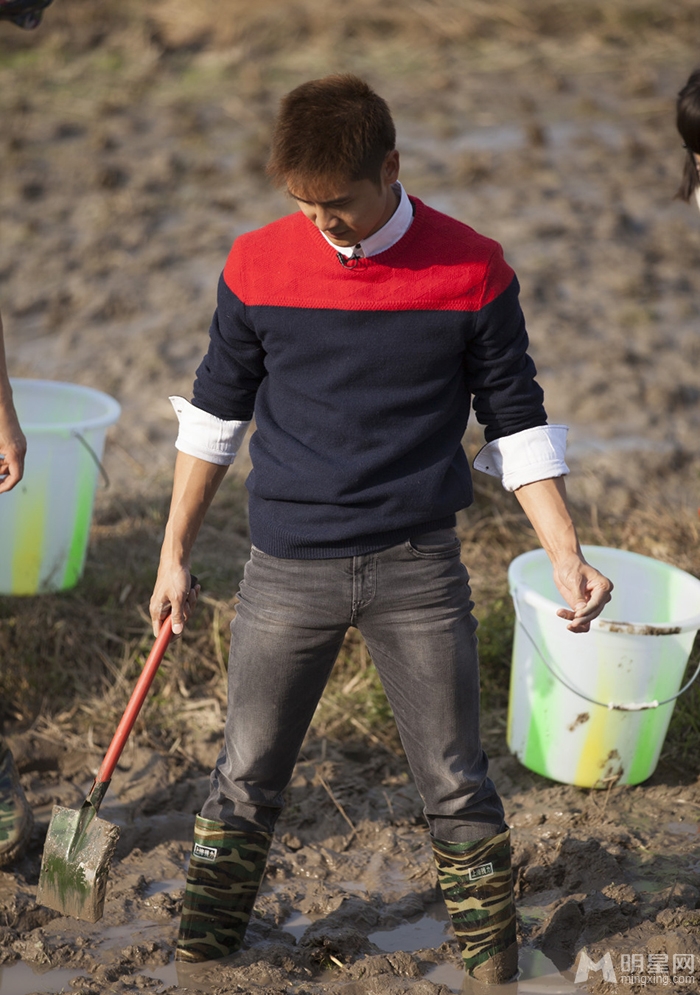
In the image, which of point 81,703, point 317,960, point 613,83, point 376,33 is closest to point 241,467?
point 81,703

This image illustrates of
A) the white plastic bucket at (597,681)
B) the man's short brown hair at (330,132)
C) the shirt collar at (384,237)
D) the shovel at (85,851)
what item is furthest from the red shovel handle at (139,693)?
the white plastic bucket at (597,681)

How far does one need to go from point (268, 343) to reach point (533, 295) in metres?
4.36

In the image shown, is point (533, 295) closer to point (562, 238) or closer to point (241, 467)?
point (562, 238)

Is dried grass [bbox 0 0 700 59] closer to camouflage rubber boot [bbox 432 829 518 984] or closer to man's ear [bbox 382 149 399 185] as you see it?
man's ear [bbox 382 149 399 185]

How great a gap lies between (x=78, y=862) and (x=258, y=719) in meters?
0.53

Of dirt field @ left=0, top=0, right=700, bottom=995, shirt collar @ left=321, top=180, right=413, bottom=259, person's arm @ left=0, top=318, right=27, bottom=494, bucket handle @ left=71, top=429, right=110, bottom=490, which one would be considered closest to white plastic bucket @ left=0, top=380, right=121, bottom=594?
bucket handle @ left=71, top=429, right=110, bottom=490

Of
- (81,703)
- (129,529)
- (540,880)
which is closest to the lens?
(540,880)

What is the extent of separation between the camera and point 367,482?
7.22 ft

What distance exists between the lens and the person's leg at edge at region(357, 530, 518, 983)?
7.38ft

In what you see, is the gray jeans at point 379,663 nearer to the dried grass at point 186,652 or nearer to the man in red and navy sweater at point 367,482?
the man in red and navy sweater at point 367,482

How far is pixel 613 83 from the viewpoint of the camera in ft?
33.3

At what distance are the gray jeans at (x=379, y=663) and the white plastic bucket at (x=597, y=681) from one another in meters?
0.76

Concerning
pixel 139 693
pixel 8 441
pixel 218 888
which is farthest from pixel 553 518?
pixel 8 441

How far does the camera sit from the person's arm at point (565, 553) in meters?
2.17
